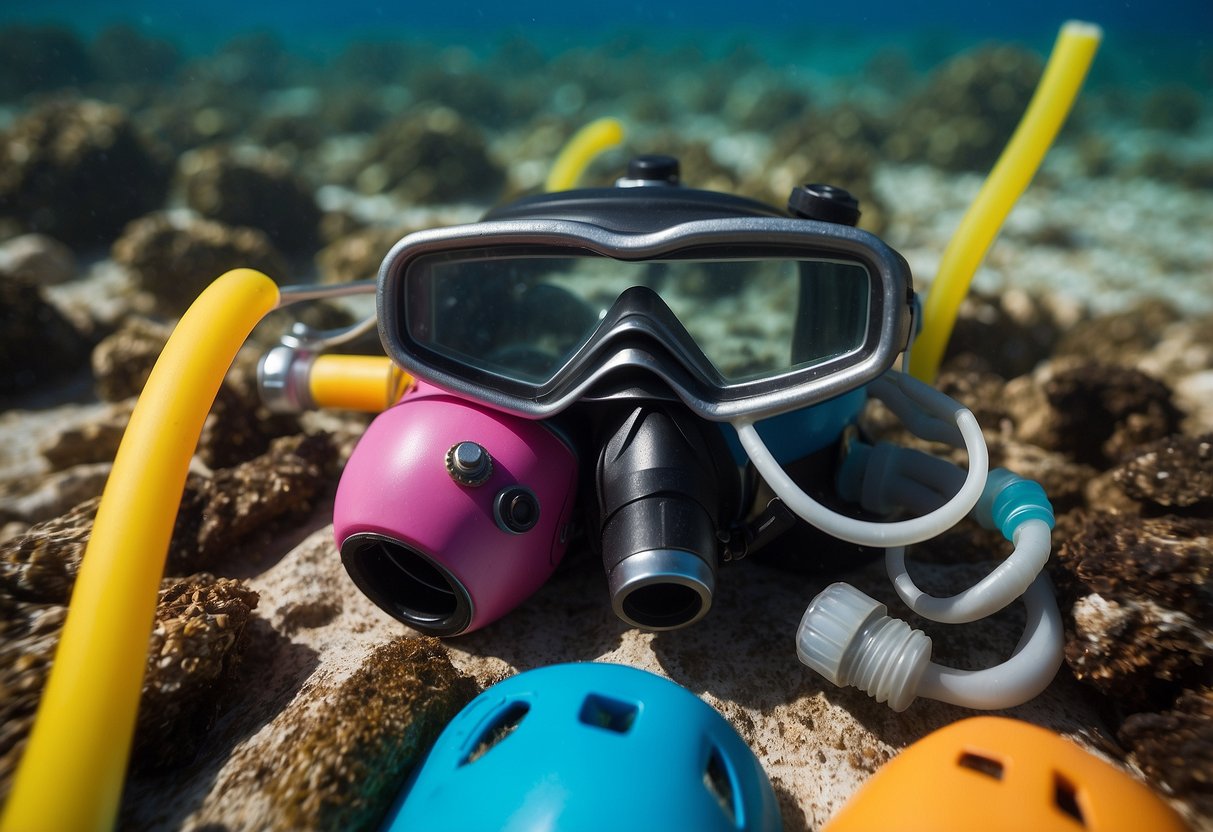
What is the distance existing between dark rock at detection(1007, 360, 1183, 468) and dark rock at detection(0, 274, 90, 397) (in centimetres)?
559

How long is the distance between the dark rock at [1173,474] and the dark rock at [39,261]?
712cm

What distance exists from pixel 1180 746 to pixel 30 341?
5.79 meters

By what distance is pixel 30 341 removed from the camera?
451cm

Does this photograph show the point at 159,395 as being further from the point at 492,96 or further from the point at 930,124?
the point at 492,96

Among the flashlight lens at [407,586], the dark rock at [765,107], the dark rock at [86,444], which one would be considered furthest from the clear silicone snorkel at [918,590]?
the dark rock at [765,107]

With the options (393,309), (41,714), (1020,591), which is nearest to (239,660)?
(41,714)

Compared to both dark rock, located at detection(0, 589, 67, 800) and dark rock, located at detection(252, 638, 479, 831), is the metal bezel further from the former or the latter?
dark rock, located at detection(0, 589, 67, 800)

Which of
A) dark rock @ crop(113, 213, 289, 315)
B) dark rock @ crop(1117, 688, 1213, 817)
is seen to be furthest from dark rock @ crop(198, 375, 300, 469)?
dark rock @ crop(1117, 688, 1213, 817)

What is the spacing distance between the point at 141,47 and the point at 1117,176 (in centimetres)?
2578

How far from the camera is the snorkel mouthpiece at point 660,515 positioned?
1.83 meters

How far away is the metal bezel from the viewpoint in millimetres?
1831

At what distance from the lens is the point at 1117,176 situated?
403 inches

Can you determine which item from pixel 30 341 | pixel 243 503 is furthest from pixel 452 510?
pixel 30 341

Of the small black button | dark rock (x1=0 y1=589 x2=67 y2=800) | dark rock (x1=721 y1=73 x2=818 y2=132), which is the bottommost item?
dark rock (x1=721 y1=73 x2=818 y2=132)
